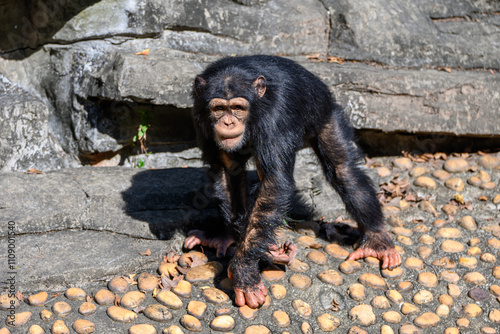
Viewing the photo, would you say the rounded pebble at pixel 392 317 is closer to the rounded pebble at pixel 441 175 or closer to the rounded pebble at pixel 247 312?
the rounded pebble at pixel 247 312

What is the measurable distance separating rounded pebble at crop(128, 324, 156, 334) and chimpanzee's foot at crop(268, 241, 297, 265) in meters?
1.10

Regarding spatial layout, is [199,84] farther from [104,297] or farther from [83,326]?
[83,326]

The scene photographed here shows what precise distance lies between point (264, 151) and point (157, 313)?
1461mm

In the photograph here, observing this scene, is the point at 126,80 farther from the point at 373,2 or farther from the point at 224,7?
the point at 373,2

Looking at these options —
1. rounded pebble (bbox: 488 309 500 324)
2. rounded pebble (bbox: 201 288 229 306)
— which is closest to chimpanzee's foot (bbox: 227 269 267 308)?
rounded pebble (bbox: 201 288 229 306)

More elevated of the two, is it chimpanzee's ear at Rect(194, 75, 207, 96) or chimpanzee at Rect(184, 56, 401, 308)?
chimpanzee's ear at Rect(194, 75, 207, 96)

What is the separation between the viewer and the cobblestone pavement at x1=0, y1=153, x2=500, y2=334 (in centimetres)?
378

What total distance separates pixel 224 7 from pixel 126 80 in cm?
166

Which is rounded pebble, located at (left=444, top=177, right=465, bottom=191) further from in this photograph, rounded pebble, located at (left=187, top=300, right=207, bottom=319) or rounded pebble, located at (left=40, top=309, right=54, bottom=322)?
rounded pebble, located at (left=40, top=309, right=54, bottom=322)

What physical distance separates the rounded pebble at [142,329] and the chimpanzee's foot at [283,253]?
1.10m

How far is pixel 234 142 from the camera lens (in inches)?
158

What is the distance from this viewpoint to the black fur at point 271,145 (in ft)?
13.1

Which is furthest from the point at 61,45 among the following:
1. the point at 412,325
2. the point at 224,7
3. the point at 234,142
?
the point at 412,325

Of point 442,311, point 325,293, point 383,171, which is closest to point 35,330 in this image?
point 325,293
